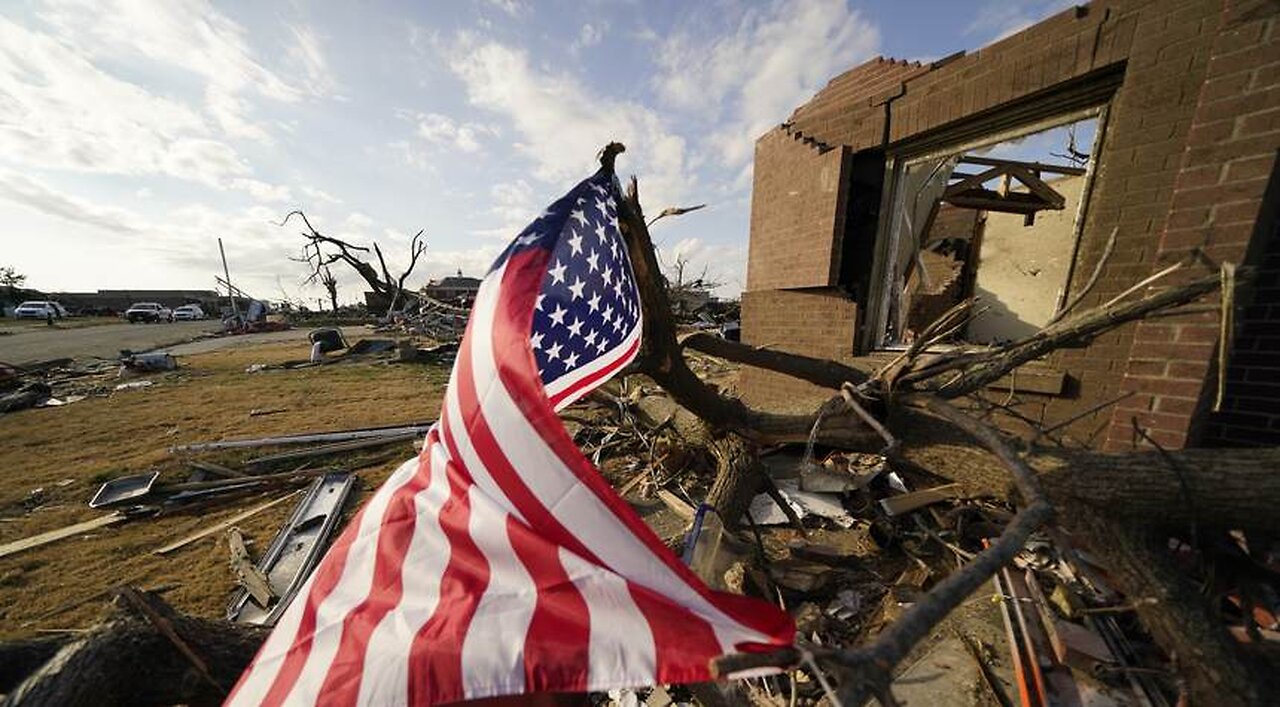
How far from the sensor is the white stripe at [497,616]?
1286 millimetres

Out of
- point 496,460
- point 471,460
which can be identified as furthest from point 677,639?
point 471,460

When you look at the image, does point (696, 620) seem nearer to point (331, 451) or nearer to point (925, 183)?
point (925, 183)

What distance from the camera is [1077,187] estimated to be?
777cm

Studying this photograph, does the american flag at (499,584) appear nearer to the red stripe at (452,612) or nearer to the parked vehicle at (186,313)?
the red stripe at (452,612)

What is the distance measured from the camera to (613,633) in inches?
51.4

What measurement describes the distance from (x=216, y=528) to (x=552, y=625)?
540cm

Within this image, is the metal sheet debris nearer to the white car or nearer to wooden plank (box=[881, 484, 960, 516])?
wooden plank (box=[881, 484, 960, 516])

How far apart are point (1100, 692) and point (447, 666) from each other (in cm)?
311

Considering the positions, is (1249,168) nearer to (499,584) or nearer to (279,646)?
(499,584)

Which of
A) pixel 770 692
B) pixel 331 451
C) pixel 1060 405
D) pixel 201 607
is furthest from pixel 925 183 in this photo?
pixel 331 451

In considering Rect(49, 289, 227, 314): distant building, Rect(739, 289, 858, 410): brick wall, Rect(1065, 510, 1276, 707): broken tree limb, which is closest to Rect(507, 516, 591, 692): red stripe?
Rect(1065, 510, 1276, 707): broken tree limb

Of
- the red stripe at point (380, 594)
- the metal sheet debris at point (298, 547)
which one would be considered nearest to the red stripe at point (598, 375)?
the red stripe at point (380, 594)

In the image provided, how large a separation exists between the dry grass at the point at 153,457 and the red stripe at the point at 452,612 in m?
3.39

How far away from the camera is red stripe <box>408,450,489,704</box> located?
4.27ft
